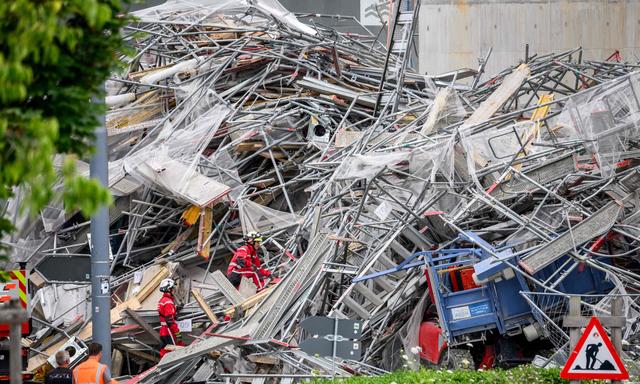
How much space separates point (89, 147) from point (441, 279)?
→ 8.80m

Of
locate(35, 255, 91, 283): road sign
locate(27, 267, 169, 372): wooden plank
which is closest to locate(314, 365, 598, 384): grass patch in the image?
locate(35, 255, 91, 283): road sign

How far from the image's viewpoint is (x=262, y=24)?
25.7 meters

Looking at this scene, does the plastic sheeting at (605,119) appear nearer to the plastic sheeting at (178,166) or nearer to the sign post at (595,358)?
the sign post at (595,358)

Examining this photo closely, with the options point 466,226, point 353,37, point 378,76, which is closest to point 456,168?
point 466,226

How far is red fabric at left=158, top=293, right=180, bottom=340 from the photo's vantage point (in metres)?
17.2

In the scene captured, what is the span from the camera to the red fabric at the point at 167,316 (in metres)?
17.2

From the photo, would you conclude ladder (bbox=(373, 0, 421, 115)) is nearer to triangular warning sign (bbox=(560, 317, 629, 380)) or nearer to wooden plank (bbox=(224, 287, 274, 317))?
wooden plank (bbox=(224, 287, 274, 317))

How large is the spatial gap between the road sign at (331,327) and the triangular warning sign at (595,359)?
261 cm

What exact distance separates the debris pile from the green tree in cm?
786

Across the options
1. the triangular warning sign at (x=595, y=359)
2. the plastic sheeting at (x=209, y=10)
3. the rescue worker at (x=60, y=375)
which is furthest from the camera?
the plastic sheeting at (x=209, y=10)

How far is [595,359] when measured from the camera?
11109mm

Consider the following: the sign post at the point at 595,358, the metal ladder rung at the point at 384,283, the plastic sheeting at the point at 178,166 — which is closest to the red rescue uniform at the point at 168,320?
the plastic sheeting at the point at 178,166

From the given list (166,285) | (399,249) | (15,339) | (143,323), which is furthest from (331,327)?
(15,339)

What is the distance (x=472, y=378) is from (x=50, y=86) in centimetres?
698
